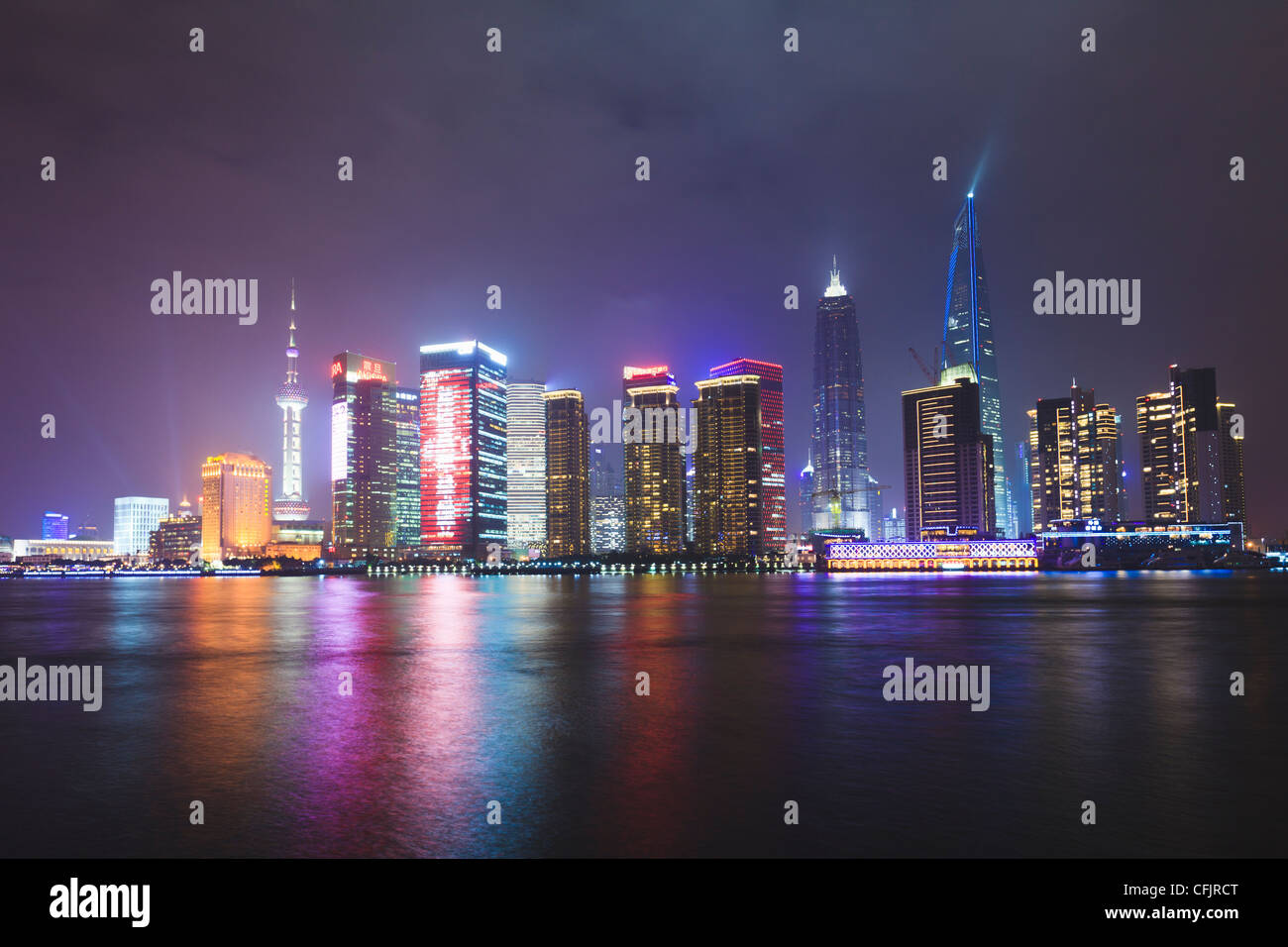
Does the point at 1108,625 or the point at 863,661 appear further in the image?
the point at 1108,625

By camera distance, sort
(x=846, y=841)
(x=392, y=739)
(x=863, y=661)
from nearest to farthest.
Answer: (x=846, y=841)
(x=392, y=739)
(x=863, y=661)

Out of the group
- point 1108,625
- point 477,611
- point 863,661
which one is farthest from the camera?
point 477,611

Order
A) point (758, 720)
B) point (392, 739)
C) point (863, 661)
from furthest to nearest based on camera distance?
point (863, 661) → point (758, 720) → point (392, 739)

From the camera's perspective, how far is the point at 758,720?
2572cm

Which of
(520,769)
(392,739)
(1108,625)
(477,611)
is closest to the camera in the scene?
(520,769)

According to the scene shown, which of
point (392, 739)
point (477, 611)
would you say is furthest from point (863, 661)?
point (477, 611)
